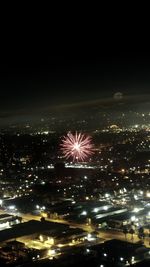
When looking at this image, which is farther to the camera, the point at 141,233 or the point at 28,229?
the point at 28,229

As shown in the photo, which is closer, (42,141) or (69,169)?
(69,169)

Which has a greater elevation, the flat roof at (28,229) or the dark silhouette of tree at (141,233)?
the flat roof at (28,229)

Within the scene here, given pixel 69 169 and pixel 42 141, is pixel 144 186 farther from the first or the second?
pixel 42 141

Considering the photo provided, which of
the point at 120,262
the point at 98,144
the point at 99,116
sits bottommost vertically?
the point at 120,262

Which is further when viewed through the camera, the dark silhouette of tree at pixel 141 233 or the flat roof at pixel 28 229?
A: the flat roof at pixel 28 229

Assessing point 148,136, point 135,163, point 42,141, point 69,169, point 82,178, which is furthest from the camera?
point 148,136

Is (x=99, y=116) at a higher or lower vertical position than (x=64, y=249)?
higher

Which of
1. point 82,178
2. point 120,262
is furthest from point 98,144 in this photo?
point 120,262

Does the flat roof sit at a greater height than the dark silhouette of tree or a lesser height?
greater

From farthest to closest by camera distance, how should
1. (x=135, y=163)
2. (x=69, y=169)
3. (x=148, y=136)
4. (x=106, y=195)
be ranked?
(x=148, y=136)
(x=135, y=163)
(x=69, y=169)
(x=106, y=195)

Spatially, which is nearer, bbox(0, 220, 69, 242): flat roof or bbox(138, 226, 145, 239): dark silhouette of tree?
bbox(138, 226, 145, 239): dark silhouette of tree

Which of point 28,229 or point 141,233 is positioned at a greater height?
point 28,229
